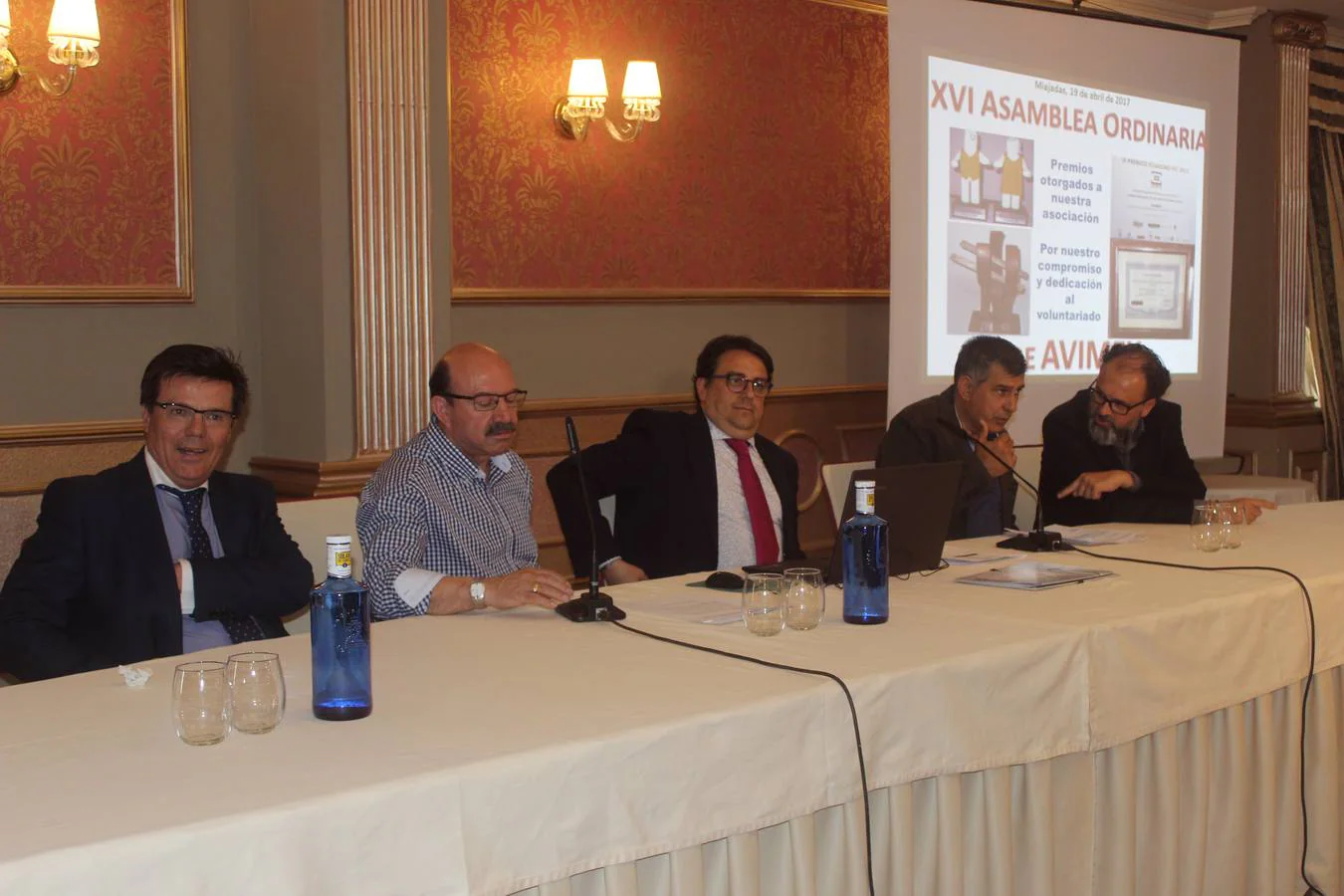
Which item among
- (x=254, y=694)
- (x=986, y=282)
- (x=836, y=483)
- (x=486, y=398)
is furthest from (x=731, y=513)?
(x=986, y=282)

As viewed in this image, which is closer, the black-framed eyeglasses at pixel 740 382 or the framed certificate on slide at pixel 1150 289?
the black-framed eyeglasses at pixel 740 382

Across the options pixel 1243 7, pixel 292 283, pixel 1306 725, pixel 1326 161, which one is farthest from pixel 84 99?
pixel 1326 161

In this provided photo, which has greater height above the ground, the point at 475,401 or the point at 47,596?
the point at 475,401

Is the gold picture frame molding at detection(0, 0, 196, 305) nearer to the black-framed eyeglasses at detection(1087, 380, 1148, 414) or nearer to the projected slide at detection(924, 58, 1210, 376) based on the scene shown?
the projected slide at detection(924, 58, 1210, 376)

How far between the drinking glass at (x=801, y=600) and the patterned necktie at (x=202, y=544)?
0.98 metres

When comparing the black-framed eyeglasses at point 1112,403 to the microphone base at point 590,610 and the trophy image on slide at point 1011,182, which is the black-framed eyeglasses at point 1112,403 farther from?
the microphone base at point 590,610

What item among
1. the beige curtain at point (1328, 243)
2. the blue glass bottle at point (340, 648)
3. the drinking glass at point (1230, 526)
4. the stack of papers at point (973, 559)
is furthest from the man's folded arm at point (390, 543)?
the beige curtain at point (1328, 243)

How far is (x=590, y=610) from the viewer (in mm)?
2215

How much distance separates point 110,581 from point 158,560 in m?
0.09

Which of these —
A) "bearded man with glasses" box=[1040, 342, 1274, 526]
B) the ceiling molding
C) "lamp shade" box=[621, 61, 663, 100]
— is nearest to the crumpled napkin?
"bearded man with glasses" box=[1040, 342, 1274, 526]

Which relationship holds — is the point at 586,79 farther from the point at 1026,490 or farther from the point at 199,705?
the point at 199,705

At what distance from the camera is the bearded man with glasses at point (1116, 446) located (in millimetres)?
3645

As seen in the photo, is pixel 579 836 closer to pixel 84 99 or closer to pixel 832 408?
pixel 84 99

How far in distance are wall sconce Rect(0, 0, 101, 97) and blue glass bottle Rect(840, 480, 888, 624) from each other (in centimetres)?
234
